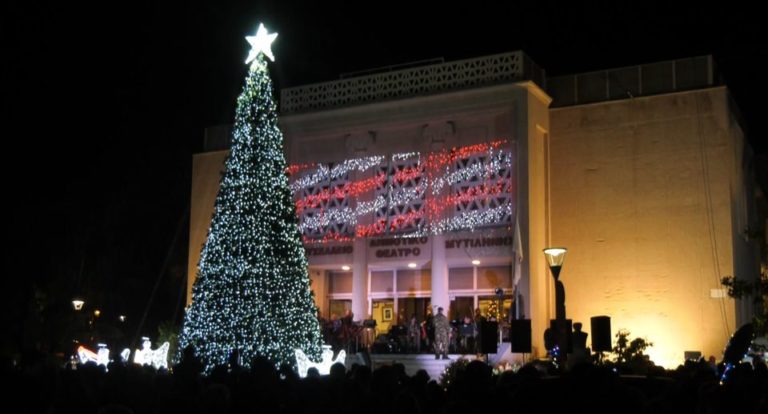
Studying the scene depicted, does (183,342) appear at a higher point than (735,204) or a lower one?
lower

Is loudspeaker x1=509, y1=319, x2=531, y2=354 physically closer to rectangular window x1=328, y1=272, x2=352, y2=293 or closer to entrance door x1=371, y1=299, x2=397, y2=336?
entrance door x1=371, y1=299, x2=397, y2=336

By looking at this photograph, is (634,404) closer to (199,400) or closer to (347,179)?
(199,400)

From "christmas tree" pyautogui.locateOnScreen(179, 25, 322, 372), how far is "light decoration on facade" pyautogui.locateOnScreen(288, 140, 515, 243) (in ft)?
23.9

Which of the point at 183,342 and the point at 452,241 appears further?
the point at 452,241

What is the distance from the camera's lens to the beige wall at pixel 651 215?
28.3 metres

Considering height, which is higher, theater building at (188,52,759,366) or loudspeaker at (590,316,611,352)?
theater building at (188,52,759,366)

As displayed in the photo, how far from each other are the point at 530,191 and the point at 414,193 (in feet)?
13.1

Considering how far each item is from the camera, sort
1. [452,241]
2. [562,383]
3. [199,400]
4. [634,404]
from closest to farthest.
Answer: [634,404] < [562,383] < [199,400] < [452,241]

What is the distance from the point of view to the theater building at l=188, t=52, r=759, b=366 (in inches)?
1129

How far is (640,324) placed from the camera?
28.8 m

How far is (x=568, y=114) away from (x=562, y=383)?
A: 25364 millimetres

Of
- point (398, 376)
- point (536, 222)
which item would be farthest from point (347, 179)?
point (398, 376)

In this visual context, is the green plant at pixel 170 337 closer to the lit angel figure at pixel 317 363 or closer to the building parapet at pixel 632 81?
the lit angel figure at pixel 317 363

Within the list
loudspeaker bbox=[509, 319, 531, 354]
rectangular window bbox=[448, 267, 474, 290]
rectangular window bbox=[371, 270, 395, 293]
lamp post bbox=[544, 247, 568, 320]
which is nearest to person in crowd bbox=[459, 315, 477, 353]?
rectangular window bbox=[448, 267, 474, 290]
